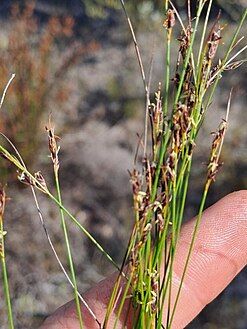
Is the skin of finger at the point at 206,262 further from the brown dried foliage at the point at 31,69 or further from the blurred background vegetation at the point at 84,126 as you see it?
the brown dried foliage at the point at 31,69

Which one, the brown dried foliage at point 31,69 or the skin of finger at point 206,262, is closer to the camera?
the skin of finger at point 206,262

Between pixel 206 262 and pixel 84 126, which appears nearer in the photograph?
pixel 206 262

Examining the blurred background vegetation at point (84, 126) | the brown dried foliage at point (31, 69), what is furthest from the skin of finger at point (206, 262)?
the brown dried foliage at point (31, 69)

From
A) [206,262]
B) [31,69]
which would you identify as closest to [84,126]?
[31,69]

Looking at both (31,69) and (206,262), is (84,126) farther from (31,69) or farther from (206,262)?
(206,262)

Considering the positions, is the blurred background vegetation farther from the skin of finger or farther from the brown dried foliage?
the skin of finger

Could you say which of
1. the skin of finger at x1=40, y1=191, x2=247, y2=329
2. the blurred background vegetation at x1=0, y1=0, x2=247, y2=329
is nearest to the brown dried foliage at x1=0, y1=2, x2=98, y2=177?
the blurred background vegetation at x1=0, y1=0, x2=247, y2=329
